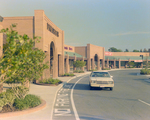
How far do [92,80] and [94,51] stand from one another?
52.5m

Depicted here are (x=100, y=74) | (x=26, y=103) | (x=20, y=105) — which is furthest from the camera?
(x=100, y=74)

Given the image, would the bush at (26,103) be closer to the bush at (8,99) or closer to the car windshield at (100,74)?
the bush at (8,99)

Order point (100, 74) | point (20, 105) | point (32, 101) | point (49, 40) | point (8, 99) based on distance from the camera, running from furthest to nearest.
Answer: point (49, 40) < point (100, 74) < point (32, 101) < point (8, 99) < point (20, 105)

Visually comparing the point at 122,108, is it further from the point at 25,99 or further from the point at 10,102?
the point at 10,102

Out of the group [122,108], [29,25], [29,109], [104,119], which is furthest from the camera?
[29,25]

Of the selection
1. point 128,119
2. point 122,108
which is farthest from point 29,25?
point 128,119

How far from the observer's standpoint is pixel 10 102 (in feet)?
28.4

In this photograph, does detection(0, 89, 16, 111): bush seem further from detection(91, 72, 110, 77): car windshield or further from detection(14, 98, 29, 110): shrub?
detection(91, 72, 110, 77): car windshield

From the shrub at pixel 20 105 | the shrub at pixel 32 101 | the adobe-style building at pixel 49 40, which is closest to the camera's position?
the shrub at pixel 20 105

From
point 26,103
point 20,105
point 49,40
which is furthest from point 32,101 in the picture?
point 49,40

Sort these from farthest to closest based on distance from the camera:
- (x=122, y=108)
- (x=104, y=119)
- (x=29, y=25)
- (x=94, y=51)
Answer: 1. (x=94, y=51)
2. (x=29, y=25)
3. (x=122, y=108)
4. (x=104, y=119)

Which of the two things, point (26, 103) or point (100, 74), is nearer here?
point (26, 103)

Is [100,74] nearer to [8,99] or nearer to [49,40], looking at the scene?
[8,99]

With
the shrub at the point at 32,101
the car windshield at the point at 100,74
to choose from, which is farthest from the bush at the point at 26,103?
the car windshield at the point at 100,74
